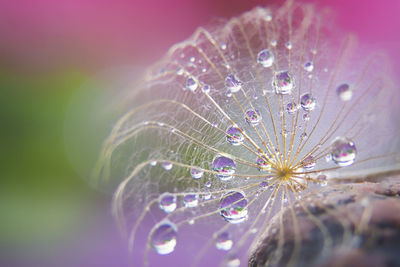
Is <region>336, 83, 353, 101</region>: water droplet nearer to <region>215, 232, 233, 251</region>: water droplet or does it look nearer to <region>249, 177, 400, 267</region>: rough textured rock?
<region>249, 177, 400, 267</region>: rough textured rock

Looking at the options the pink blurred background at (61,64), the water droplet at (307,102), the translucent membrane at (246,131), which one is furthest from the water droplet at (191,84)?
the pink blurred background at (61,64)

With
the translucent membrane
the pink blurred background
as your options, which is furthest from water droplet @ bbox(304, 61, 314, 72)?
the pink blurred background

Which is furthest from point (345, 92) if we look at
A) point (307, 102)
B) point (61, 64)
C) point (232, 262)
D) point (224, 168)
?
point (61, 64)

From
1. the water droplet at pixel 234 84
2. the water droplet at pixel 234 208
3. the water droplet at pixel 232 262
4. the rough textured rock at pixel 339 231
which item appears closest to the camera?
the rough textured rock at pixel 339 231

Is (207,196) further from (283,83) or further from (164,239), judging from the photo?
(283,83)

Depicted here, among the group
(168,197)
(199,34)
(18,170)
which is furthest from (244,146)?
(18,170)

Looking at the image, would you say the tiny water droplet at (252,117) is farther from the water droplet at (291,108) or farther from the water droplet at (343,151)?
the water droplet at (343,151)

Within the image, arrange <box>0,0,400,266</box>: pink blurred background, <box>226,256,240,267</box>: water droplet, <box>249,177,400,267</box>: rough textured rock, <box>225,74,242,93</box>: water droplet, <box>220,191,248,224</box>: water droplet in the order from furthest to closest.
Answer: <box>0,0,400,266</box>: pink blurred background, <box>225,74,242,93</box>: water droplet, <box>220,191,248,224</box>: water droplet, <box>226,256,240,267</box>: water droplet, <box>249,177,400,267</box>: rough textured rock

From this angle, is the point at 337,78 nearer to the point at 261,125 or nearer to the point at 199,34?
the point at 261,125
